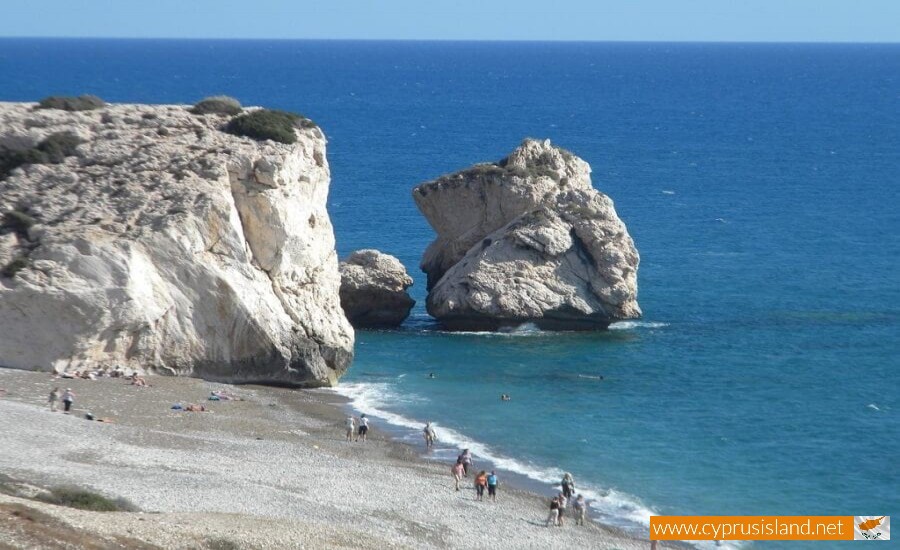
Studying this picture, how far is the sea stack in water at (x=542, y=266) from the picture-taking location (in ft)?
189

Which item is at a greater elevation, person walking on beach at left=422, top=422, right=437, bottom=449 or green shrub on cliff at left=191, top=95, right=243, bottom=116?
green shrub on cliff at left=191, top=95, right=243, bottom=116

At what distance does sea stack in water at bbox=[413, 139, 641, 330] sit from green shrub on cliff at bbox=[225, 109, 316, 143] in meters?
10.9

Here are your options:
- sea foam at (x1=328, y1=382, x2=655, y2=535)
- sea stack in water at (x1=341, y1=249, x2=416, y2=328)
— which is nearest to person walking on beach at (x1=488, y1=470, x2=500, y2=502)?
sea foam at (x1=328, y1=382, x2=655, y2=535)

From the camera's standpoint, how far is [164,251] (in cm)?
4509

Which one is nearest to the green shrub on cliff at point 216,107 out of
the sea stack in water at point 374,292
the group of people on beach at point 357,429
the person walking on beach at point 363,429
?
→ the sea stack in water at point 374,292

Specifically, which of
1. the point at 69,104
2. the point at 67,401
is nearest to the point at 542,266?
the point at 69,104

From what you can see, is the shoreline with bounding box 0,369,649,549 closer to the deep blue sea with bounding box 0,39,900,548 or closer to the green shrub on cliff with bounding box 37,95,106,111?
the deep blue sea with bounding box 0,39,900,548

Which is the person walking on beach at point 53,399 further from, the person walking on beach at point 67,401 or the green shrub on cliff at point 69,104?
the green shrub on cliff at point 69,104

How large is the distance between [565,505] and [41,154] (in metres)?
23.5

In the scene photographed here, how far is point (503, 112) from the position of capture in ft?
582

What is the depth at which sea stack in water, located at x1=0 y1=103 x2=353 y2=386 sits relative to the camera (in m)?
43.7

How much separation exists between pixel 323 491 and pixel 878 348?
27.7 m

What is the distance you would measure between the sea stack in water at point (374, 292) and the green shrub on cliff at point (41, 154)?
14473 millimetres

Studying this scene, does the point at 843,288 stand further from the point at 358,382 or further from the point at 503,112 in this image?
the point at 503,112
